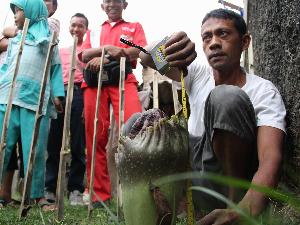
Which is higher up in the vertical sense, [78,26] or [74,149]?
[78,26]

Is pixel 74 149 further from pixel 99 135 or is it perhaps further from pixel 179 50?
pixel 179 50

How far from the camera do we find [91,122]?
10.3 feet

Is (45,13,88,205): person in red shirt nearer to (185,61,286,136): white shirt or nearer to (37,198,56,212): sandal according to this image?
(37,198,56,212): sandal

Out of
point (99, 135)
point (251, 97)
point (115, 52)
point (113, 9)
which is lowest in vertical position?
point (99, 135)

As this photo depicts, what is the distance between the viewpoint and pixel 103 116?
3.18 meters

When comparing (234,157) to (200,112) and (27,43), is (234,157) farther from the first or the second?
(27,43)

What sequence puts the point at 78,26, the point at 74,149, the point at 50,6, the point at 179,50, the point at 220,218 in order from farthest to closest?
the point at 78,26 → the point at 74,149 → the point at 50,6 → the point at 179,50 → the point at 220,218

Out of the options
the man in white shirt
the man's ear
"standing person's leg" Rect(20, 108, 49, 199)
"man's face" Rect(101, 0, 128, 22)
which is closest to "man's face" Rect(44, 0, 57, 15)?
"man's face" Rect(101, 0, 128, 22)

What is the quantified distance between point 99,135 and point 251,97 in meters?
1.72

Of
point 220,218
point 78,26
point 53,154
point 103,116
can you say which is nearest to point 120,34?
point 103,116

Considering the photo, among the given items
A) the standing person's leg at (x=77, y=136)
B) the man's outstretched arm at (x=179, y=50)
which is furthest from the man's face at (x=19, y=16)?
the man's outstretched arm at (x=179, y=50)

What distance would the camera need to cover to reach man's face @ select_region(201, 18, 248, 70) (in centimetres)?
181

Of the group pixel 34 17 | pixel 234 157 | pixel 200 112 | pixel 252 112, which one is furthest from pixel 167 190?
pixel 34 17

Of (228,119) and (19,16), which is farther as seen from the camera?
(19,16)
